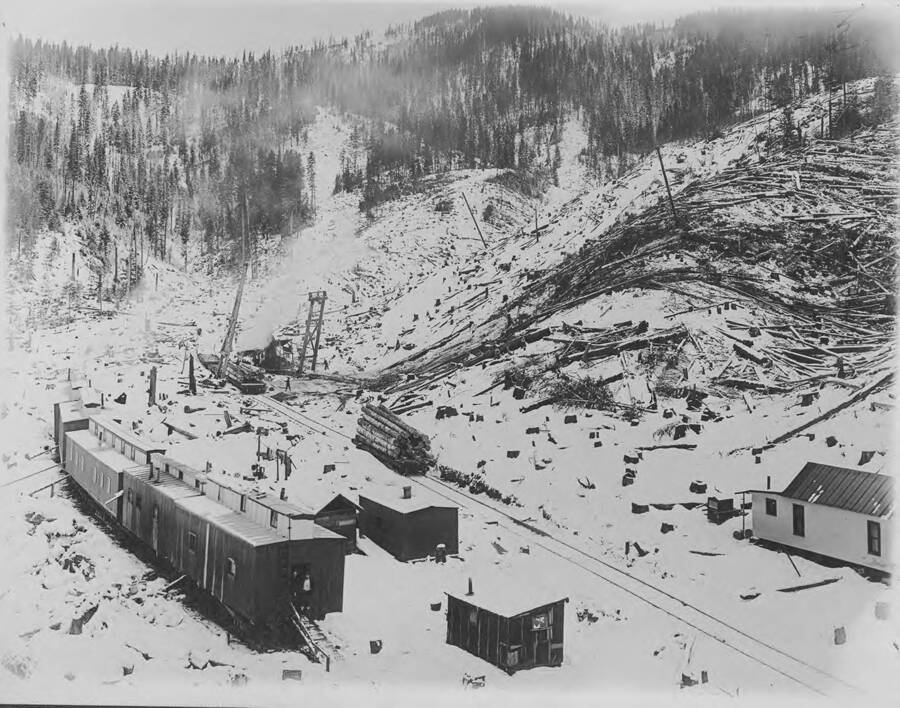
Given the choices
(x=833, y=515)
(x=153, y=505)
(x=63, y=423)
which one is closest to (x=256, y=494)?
(x=153, y=505)

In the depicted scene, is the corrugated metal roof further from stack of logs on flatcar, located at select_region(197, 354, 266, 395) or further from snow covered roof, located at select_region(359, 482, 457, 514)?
stack of logs on flatcar, located at select_region(197, 354, 266, 395)

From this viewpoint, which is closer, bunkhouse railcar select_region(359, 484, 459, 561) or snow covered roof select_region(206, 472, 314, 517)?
snow covered roof select_region(206, 472, 314, 517)

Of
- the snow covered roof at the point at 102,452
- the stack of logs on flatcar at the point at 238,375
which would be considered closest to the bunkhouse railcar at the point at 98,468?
the snow covered roof at the point at 102,452

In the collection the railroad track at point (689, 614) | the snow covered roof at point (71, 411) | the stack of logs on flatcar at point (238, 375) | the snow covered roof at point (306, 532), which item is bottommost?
the railroad track at point (689, 614)

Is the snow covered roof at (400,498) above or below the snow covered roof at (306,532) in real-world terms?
below

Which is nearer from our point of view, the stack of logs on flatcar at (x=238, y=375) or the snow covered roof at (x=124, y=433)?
the snow covered roof at (x=124, y=433)

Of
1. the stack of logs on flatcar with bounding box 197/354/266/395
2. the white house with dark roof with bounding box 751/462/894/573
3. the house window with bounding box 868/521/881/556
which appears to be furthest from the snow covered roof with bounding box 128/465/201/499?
the house window with bounding box 868/521/881/556

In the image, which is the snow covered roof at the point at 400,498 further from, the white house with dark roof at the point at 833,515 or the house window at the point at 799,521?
the house window at the point at 799,521
